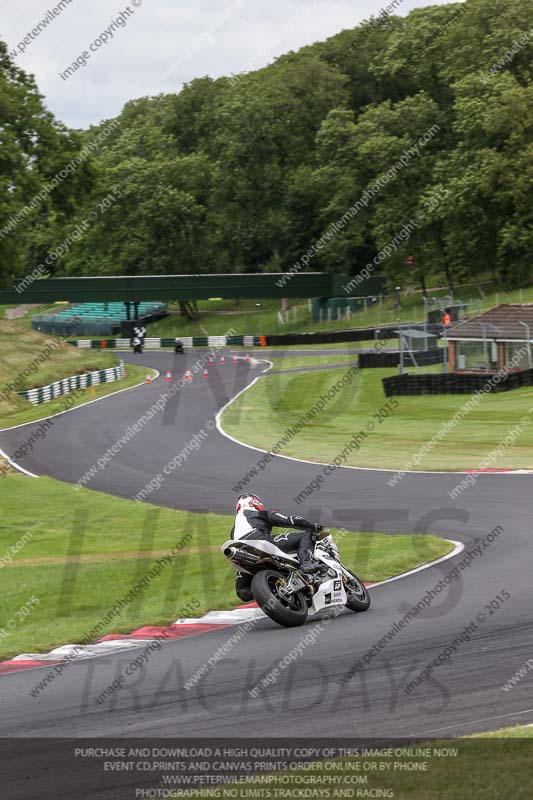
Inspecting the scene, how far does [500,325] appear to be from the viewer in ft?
133

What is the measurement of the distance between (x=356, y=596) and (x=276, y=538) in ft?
4.02

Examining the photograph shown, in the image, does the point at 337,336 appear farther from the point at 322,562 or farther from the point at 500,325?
the point at 322,562

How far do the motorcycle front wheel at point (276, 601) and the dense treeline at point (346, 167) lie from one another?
63.2 metres

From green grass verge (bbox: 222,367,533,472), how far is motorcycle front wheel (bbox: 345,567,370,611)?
40.6 feet

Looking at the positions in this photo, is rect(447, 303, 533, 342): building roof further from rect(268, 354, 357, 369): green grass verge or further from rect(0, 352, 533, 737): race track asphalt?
rect(0, 352, 533, 737): race track asphalt

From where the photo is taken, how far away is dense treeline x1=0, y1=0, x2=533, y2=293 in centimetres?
7588

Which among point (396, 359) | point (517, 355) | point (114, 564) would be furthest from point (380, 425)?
point (114, 564)

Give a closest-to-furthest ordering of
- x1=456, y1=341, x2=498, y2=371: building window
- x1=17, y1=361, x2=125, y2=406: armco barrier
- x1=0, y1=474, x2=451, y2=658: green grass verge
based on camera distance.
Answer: x1=0, y1=474, x2=451, y2=658: green grass verge, x1=456, y1=341, x2=498, y2=371: building window, x1=17, y1=361, x2=125, y2=406: armco barrier

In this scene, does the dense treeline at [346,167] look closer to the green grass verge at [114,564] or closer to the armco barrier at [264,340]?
the armco barrier at [264,340]

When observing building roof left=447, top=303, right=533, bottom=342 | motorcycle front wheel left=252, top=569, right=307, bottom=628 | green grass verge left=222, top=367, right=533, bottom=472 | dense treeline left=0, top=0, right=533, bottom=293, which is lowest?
green grass verge left=222, top=367, right=533, bottom=472

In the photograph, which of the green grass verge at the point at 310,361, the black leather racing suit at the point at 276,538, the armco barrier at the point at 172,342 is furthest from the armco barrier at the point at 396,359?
the black leather racing suit at the point at 276,538

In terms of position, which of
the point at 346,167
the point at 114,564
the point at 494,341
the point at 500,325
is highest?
the point at 346,167

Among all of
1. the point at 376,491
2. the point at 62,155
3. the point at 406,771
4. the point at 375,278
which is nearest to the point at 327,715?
the point at 406,771

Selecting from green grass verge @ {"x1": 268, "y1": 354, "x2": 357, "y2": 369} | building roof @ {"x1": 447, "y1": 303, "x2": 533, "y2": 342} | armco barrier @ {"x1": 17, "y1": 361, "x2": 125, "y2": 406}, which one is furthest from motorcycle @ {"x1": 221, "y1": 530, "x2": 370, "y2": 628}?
green grass verge @ {"x1": 268, "y1": 354, "x2": 357, "y2": 369}
